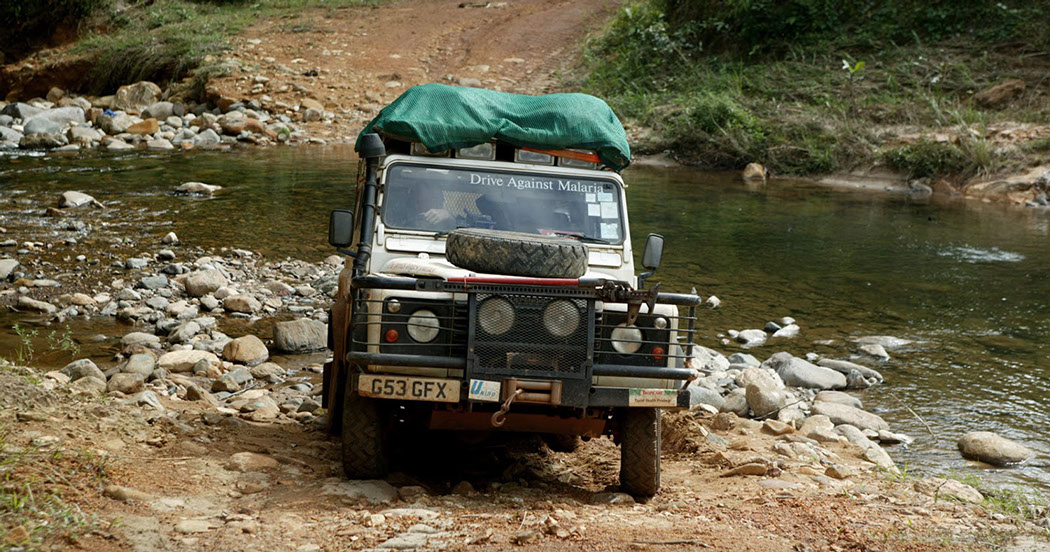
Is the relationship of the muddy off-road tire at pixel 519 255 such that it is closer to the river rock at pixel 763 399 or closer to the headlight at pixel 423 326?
the headlight at pixel 423 326

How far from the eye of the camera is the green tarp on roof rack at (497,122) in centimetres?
653

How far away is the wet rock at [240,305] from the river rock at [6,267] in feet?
8.82

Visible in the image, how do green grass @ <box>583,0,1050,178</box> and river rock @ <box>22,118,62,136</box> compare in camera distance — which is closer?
green grass @ <box>583,0,1050,178</box>

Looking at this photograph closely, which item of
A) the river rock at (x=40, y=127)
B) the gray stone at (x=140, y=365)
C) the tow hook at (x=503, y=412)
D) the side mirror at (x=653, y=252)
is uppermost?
the side mirror at (x=653, y=252)

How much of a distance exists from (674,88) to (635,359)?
24156 mm

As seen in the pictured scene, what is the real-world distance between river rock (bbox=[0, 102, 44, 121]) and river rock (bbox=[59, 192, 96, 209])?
10745 mm

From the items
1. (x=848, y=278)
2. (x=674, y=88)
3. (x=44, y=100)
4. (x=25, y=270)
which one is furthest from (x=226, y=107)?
(x=848, y=278)

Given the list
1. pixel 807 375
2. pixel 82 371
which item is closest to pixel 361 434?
pixel 82 371

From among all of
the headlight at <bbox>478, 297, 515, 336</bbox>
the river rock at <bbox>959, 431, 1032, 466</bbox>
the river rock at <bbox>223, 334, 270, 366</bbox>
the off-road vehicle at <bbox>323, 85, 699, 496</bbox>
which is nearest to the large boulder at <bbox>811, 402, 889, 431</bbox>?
the river rock at <bbox>959, 431, 1032, 466</bbox>

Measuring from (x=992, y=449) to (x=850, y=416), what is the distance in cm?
115

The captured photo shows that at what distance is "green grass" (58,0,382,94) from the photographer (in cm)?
2881

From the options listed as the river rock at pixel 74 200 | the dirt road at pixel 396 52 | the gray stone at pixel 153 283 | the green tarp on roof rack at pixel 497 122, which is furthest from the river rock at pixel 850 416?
the dirt road at pixel 396 52

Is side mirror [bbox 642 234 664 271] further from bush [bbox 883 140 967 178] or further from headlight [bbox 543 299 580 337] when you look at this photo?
bush [bbox 883 140 967 178]

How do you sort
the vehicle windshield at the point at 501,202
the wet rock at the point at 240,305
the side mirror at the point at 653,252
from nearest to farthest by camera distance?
the vehicle windshield at the point at 501,202 < the side mirror at the point at 653,252 < the wet rock at the point at 240,305
